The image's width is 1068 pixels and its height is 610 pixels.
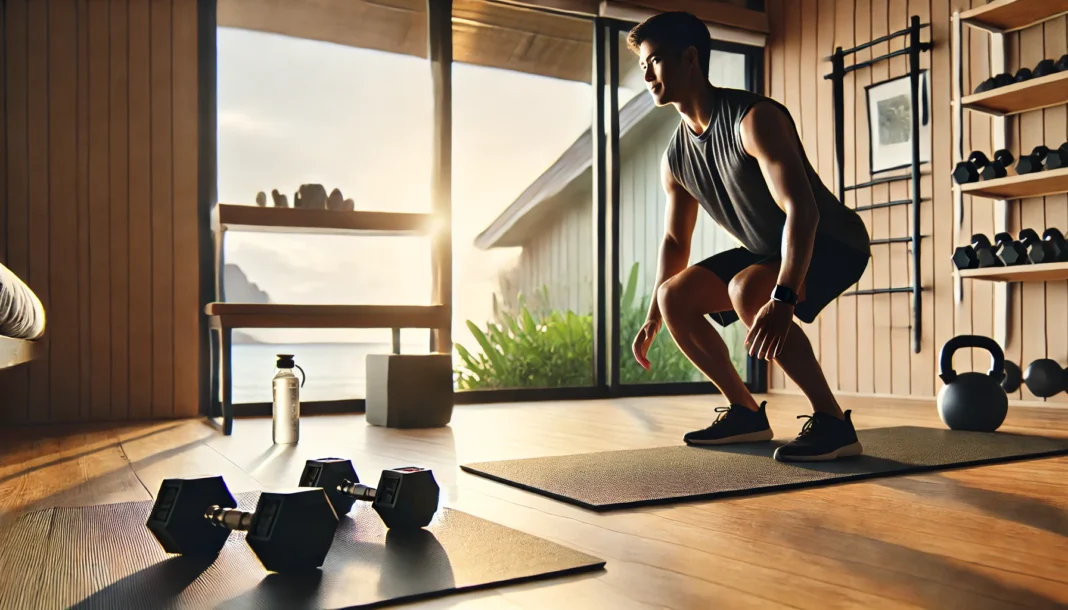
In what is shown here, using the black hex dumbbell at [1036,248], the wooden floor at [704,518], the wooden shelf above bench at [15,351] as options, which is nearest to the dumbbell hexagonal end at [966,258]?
the black hex dumbbell at [1036,248]

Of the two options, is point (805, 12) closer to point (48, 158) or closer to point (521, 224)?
point (521, 224)

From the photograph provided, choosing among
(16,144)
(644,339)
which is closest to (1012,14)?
(644,339)

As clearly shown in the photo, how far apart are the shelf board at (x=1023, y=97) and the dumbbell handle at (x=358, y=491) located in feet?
10.2

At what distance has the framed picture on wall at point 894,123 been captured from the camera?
4.08 m

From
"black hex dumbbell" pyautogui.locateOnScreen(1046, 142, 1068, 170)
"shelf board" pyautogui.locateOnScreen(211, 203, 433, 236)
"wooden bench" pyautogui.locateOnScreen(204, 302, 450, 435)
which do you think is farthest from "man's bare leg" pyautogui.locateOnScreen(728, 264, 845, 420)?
"black hex dumbbell" pyautogui.locateOnScreen(1046, 142, 1068, 170)

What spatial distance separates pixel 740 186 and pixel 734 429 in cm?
64

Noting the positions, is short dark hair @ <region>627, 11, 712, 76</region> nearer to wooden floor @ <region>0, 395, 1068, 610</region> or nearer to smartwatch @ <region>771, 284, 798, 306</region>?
smartwatch @ <region>771, 284, 798, 306</region>

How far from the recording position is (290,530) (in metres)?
1.00

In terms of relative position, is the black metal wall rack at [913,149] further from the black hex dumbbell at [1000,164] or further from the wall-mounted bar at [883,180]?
the black hex dumbbell at [1000,164]

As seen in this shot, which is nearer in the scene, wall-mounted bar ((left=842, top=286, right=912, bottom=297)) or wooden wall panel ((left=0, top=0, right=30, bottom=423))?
wooden wall panel ((left=0, top=0, right=30, bottom=423))

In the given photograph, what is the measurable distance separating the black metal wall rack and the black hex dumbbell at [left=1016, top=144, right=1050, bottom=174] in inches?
26.8

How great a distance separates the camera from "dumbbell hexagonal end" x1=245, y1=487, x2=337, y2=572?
3.27 feet

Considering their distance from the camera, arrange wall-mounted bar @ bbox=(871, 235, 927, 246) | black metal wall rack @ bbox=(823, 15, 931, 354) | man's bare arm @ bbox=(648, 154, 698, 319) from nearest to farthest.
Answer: man's bare arm @ bbox=(648, 154, 698, 319) → black metal wall rack @ bbox=(823, 15, 931, 354) → wall-mounted bar @ bbox=(871, 235, 927, 246)

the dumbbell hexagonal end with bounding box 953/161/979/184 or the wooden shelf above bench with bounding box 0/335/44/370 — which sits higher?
the dumbbell hexagonal end with bounding box 953/161/979/184
